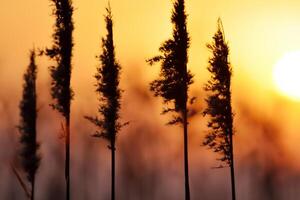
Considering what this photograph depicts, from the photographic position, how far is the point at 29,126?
47312mm

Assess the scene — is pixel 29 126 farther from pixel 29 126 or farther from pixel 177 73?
pixel 177 73

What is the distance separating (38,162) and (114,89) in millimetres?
12868

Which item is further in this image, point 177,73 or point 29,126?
point 29,126

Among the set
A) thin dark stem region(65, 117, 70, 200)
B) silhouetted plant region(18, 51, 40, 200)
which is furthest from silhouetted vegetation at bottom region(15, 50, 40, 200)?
thin dark stem region(65, 117, 70, 200)

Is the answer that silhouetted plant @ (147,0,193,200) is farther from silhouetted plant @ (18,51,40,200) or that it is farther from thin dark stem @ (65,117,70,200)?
silhouetted plant @ (18,51,40,200)

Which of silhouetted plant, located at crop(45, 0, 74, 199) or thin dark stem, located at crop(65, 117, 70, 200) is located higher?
silhouetted plant, located at crop(45, 0, 74, 199)

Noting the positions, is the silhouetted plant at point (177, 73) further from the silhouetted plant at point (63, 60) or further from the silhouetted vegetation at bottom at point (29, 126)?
the silhouetted vegetation at bottom at point (29, 126)

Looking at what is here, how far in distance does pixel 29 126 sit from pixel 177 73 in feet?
53.6

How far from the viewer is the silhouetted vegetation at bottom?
1833 inches

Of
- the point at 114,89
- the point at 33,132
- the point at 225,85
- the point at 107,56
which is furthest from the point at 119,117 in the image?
the point at 33,132

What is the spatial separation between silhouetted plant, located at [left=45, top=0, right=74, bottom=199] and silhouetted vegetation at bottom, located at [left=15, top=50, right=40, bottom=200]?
1120 cm

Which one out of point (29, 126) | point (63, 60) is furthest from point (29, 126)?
point (63, 60)

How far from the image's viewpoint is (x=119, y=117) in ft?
122

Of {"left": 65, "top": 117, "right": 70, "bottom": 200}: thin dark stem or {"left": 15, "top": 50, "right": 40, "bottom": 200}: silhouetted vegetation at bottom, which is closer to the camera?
{"left": 65, "top": 117, "right": 70, "bottom": 200}: thin dark stem
